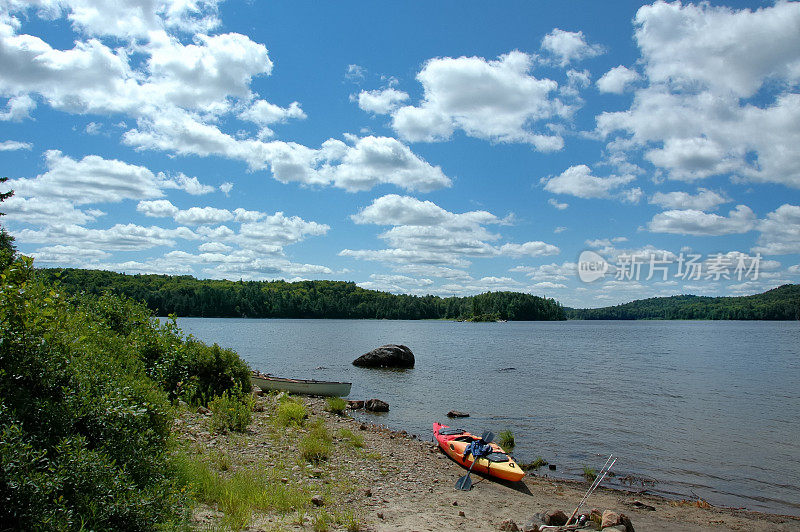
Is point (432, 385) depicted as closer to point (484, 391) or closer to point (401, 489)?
point (484, 391)

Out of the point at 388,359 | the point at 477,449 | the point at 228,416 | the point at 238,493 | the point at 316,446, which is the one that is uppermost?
the point at 238,493

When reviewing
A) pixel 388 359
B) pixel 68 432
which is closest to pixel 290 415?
pixel 68 432

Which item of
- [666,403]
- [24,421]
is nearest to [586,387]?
[666,403]

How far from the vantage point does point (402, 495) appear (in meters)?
11.6

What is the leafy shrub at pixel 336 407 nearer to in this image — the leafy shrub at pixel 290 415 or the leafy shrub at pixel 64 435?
the leafy shrub at pixel 290 415

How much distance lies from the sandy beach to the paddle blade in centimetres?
23

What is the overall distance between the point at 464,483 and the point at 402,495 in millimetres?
2474

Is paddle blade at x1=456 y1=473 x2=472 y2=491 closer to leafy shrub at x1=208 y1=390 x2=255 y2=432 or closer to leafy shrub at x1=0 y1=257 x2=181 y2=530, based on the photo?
leafy shrub at x1=208 y1=390 x2=255 y2=432

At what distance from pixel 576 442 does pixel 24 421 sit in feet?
59.6

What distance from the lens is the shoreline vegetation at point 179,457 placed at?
5836 millimetres

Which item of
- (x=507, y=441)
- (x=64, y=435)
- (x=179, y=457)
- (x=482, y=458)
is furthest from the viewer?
(x=507, y=441)

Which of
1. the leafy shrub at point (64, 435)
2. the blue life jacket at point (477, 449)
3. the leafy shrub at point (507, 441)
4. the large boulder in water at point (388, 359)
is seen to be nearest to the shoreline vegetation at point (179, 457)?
the leafy shrub at point (64, 435)

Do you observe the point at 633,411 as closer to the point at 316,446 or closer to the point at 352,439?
the point at 352,439

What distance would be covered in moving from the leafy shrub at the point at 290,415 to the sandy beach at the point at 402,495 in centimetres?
52
